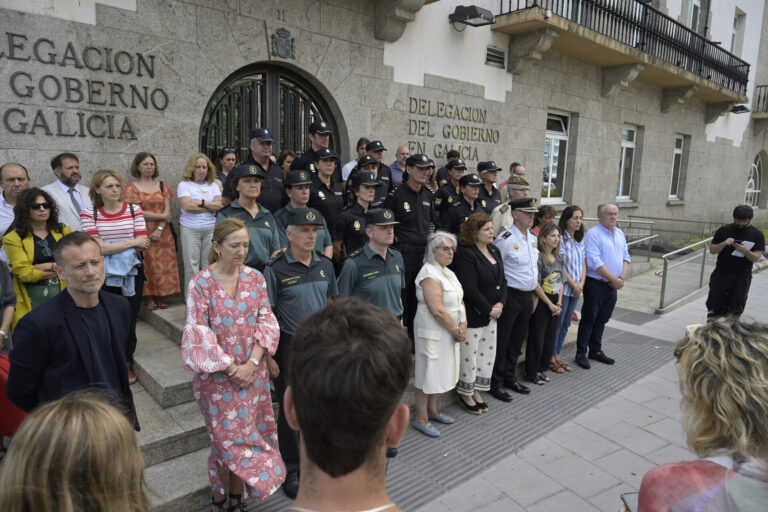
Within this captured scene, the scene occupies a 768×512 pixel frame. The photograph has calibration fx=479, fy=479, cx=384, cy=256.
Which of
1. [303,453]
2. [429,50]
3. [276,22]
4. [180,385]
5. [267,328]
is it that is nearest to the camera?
[303,453]

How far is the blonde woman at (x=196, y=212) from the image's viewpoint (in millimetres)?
5086

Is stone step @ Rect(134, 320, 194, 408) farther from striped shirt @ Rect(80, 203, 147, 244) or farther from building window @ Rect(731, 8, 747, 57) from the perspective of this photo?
building window @ Rect(731, 8, 747, 57)

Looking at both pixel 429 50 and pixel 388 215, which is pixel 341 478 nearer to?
pixel 388 215

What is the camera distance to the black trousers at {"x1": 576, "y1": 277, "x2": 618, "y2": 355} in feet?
19.0

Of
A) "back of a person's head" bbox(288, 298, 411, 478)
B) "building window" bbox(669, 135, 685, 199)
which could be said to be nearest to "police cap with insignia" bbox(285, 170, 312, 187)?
"back of a person's head" bbox(288, 298, 411, 478)

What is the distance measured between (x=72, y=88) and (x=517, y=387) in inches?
216

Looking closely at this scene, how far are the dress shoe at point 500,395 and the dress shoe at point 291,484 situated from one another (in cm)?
237

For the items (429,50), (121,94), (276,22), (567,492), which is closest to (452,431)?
(567,492)

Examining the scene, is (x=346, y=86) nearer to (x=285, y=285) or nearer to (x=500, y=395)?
(x=285, y=285)

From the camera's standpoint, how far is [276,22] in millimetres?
6230

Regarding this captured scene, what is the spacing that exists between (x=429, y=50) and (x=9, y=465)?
27.3 feet

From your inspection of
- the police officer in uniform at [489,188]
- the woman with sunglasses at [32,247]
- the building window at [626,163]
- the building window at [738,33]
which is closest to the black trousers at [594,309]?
the police officer in uniform at [489,188]

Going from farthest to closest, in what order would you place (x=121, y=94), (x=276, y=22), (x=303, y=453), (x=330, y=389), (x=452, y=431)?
(x=276, y=22) → (x=121, y=94) → (x=452, y=431) → (x=303, y=453) → (x=330, y=389)

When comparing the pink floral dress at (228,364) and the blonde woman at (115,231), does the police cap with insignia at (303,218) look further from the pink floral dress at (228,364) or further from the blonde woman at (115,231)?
the blonde woman at (115,231)
